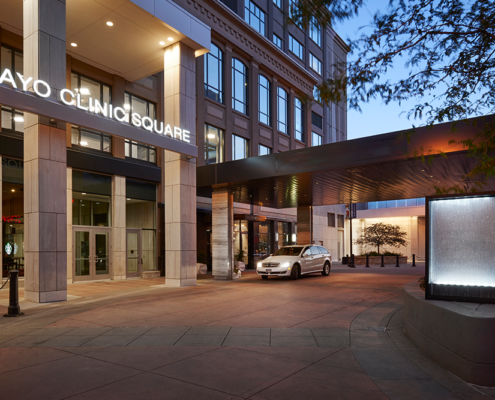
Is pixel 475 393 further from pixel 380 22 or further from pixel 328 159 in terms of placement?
pixel 328 159

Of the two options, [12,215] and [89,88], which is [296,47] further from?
[12,215]

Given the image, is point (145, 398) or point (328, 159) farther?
point (328, 159)

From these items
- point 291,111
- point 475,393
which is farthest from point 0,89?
point 291,111

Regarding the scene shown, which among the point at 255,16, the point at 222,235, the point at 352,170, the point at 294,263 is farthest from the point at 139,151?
the point at 255,16

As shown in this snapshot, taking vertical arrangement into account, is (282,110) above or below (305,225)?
above

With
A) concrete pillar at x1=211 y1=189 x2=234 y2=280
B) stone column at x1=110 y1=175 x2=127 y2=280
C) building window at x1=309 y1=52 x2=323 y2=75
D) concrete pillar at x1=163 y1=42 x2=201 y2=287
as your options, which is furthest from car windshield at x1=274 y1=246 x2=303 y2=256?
building window at x1=309 y1=52 x2=323 y2=75

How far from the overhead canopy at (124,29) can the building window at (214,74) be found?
6.54 meters

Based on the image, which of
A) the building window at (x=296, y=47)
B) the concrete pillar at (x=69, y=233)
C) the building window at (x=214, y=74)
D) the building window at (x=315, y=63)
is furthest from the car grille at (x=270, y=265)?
the building window at (x=315, y=63)

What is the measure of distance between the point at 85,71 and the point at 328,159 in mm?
12620

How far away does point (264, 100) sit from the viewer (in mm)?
33875

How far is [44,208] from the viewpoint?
1295 cm

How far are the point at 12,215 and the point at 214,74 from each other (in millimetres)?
15801

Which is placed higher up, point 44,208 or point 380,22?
point 380,22

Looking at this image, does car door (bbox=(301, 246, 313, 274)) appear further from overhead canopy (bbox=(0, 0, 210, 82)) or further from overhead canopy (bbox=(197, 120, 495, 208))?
overhead canopy (bbox=(0, 0, 210, 82))
